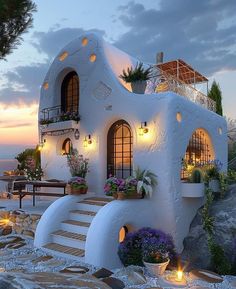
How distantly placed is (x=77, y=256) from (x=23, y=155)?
1442 cm

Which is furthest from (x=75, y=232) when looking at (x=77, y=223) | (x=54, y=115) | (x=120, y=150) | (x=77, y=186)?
(x=54, y=115)

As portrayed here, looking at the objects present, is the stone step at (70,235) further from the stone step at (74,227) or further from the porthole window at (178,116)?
the porthole window at (178,116)

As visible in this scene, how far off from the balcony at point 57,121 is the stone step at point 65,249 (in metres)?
4.29

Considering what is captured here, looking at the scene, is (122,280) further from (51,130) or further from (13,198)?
(13,198)

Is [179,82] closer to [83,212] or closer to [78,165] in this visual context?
[78,165]

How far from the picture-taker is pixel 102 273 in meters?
6.16

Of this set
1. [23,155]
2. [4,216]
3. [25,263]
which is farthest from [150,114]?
[23,155]

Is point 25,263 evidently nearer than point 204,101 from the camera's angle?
Yes

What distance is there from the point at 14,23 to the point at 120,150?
211 inches

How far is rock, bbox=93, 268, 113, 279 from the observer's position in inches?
237

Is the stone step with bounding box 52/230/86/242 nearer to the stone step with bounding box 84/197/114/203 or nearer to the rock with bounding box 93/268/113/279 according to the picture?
the rock with bounding box 93/268/113/279

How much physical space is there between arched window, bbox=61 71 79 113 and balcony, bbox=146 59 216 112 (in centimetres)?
292

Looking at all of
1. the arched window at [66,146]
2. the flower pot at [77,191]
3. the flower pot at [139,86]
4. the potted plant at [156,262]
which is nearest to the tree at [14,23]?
the flower pot at [139,86]

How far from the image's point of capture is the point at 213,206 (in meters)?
8.88
